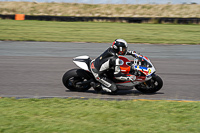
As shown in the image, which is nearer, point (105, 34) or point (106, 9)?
point (105, 34)

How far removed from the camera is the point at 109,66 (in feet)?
26.2

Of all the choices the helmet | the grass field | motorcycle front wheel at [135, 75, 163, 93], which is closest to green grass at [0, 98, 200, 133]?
motorcycle front wheel at [135, 75, 163, 93]

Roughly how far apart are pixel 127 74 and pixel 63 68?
4345 millimetres

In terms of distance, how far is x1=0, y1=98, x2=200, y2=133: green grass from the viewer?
5199mm

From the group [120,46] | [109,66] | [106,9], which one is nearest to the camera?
[120,46]

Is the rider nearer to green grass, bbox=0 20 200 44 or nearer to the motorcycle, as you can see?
the motorcycle

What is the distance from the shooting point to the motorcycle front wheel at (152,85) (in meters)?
8.27

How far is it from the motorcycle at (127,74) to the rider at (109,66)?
0.13 metres

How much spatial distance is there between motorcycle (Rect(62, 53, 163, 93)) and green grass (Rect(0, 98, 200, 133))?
1.03 meters

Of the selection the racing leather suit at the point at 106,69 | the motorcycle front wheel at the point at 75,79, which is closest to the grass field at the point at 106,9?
the motorcycle front wheel at the point at 75,79

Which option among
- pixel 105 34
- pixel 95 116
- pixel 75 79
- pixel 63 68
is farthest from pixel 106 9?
pixel 95 116

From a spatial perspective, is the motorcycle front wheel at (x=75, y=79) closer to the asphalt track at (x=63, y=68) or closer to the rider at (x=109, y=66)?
the asphalt track at (x=63, y=68)

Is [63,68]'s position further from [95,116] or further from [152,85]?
[95,116]

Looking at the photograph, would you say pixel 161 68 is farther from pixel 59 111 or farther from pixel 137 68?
pixel 59 111
